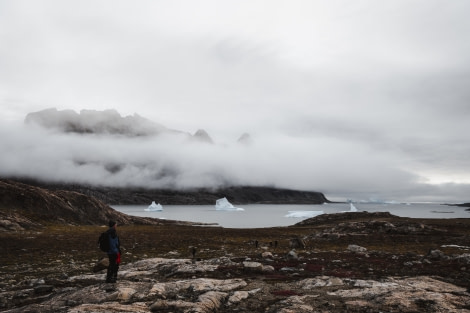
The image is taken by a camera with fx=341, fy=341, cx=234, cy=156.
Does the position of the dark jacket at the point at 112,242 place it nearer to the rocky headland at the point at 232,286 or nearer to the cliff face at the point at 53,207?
the rocky headland at the point at 232,286

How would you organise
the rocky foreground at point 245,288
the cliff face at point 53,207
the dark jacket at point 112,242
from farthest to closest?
the cliff face at point 53,207 < the dark jacket at point 112,242 < the rocky foreground at point 245,288

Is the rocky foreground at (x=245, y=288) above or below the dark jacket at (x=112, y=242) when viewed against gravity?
below

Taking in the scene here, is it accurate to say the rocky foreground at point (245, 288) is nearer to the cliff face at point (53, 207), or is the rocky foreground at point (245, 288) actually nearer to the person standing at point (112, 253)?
the person standing at point (112, 253)

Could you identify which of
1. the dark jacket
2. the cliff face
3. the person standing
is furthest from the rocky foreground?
the cliff face

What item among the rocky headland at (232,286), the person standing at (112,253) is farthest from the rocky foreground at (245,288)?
the person standing at (112,253)

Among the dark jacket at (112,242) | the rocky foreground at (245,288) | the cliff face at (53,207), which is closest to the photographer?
the rocky foreground at (245,288)

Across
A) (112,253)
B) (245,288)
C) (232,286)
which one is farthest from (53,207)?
(245,288)

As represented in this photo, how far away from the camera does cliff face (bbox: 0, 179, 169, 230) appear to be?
102125mm

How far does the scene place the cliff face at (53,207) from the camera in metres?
102

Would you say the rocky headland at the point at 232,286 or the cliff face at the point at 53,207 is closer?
the rocky headland at the point at 232,286

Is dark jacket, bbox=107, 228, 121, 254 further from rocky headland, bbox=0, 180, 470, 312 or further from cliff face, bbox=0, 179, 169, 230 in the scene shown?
cliff face, bbox=0, 179, 169, 230

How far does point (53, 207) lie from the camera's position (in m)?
112

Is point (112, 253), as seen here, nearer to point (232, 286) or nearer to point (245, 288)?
point (232, 286)

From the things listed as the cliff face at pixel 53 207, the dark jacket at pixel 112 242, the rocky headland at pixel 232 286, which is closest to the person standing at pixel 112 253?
the dark jacket at pixel 112 242
